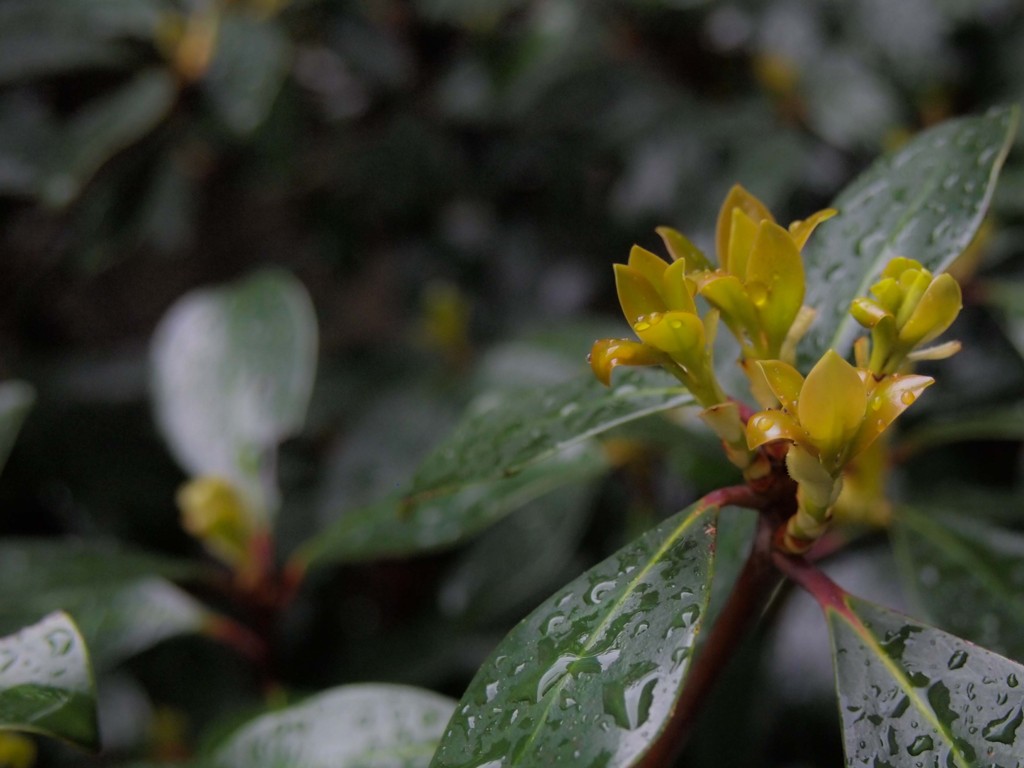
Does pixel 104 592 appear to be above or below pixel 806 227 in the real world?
below

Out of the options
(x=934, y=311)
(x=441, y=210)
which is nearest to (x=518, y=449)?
(x=934, y=311)

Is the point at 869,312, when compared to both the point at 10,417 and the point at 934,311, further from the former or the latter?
the point at 10,417

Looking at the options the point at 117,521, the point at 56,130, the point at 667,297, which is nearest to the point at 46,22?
the point at 56,130

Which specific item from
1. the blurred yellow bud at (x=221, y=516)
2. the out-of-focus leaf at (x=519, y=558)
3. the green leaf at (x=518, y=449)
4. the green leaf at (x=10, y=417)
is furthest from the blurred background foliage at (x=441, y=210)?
the green leaf at (x=10, y=417)

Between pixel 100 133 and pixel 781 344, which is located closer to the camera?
pixel 781 344

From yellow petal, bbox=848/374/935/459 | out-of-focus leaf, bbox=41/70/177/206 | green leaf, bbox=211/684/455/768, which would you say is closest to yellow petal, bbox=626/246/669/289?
yellow petal, bbox=848/374/935/459

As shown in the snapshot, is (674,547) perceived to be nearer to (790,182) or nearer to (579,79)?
(790,182)
